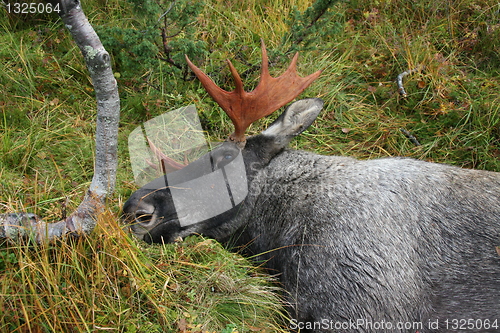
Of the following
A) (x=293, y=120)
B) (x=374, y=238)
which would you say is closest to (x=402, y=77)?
(x=293, y=120)

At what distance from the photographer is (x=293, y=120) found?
416 cm

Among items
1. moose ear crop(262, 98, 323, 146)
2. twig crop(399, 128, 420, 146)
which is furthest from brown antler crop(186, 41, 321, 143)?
twig crop(399, 128, 420, 146)

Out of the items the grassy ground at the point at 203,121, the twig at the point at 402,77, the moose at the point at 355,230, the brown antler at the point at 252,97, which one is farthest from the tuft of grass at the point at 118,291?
the twig at the point at 402,77

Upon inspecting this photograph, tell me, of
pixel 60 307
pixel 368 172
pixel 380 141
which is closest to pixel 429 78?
pixel 380 141

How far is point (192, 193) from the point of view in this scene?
12.3ft

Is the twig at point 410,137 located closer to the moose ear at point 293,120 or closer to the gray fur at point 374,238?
the gray fur at point 374,238

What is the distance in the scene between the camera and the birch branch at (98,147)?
2.94 meters

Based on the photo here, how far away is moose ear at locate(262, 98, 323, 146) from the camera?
162 inches

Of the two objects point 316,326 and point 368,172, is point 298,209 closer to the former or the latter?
point 368,172

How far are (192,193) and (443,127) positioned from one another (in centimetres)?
362

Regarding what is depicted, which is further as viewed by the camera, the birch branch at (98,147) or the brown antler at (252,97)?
the brown antler at (252,97)

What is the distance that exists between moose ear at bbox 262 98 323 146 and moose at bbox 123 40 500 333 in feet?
0.51

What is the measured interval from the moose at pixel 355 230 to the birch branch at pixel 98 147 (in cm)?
35

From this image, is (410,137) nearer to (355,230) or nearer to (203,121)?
(355,230)
